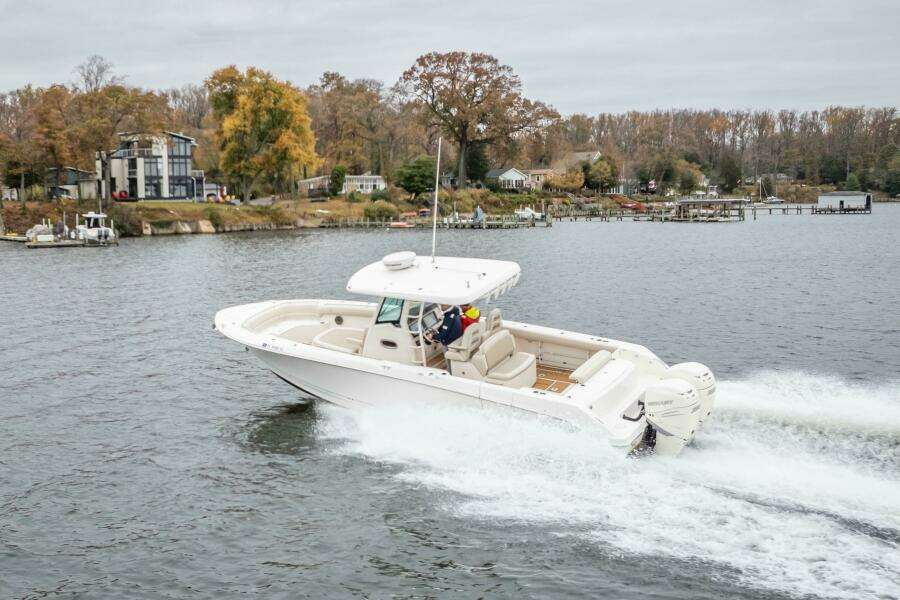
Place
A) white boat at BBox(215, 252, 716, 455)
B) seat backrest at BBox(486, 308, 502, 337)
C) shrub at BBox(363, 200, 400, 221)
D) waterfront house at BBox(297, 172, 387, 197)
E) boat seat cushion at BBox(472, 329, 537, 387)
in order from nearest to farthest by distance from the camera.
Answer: white boat at BBox(215, 252, 716, 455), boat seat cushion at BBox(472, 329, 537, 387), seat backrest at BBox(486, 308, 502, 337), shrub at BBox(363, 200, 400, 221), waterfront house at BBox(297, 172, 387, 197)

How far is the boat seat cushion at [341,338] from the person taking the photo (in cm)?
1538

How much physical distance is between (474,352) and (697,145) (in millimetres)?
160474

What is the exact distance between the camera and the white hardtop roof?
44.7 feet

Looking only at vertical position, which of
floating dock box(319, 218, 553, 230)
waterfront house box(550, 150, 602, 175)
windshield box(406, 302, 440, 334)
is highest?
waterfront house box(550, 150, 602, 175)

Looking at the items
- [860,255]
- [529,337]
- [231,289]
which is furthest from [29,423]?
[860,255]

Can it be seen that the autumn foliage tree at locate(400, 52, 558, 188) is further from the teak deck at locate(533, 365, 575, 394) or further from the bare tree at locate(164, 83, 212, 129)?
the teak deck at locate(533, 365, 575, 394)

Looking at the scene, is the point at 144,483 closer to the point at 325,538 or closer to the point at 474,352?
the point at 325,538

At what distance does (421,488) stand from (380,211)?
245 feet

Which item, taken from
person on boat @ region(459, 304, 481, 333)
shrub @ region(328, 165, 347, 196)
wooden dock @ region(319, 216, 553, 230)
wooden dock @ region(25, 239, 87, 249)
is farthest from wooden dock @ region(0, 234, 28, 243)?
person on boat @ region(459, 304, 481, 333)

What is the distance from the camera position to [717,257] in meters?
51.0

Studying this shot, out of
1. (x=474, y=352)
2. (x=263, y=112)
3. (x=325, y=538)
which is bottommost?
(x=325, y=538)

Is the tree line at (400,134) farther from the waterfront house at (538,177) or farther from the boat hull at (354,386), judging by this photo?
the boat hull at (354,386)

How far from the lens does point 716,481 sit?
11641 mm

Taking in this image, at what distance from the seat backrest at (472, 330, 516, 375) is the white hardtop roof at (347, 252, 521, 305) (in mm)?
781
